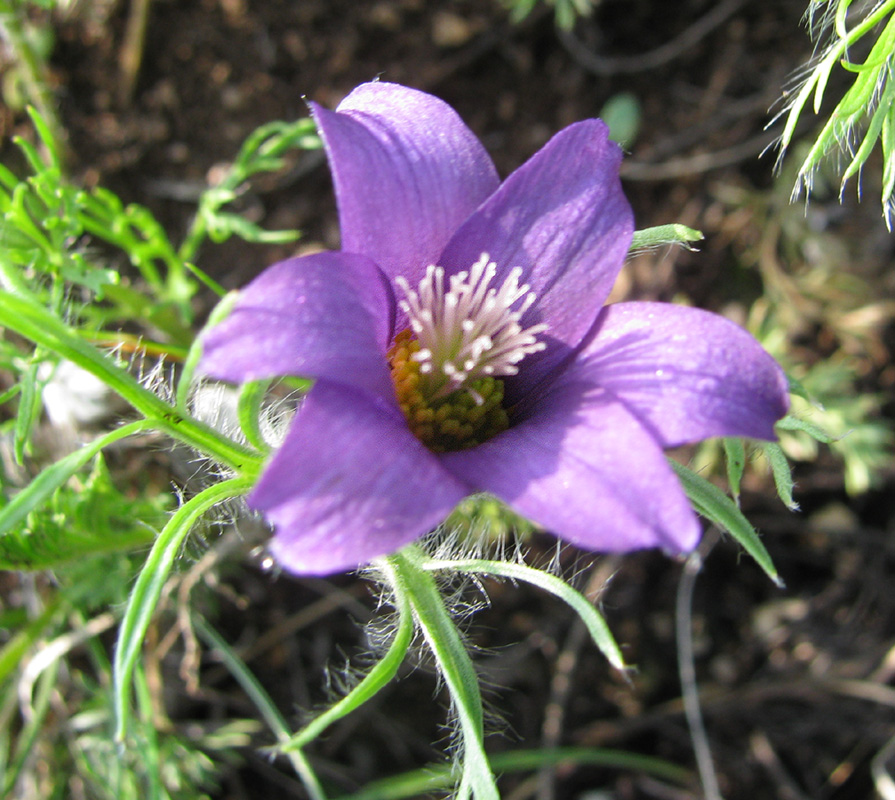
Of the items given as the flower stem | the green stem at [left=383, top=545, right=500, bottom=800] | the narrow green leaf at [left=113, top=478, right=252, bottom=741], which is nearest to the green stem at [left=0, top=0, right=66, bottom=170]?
the flower stem

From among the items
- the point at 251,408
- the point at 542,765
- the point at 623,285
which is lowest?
the point at 542,765

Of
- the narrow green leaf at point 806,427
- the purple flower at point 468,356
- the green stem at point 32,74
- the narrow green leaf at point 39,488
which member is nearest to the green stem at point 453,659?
the purple flower at point 468,356

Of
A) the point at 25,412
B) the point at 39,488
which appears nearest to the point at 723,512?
the point at 39,488

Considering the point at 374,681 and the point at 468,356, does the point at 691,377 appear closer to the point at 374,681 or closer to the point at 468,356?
the point at 468,356

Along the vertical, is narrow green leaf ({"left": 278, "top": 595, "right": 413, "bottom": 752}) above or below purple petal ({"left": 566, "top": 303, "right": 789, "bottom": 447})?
below

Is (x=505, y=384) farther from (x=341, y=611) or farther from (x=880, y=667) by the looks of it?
(x=880, y=667)

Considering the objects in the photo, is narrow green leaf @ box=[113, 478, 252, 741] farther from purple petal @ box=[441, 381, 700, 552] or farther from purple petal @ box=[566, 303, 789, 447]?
purple petal @ box=[566, 303, 789, 447]
